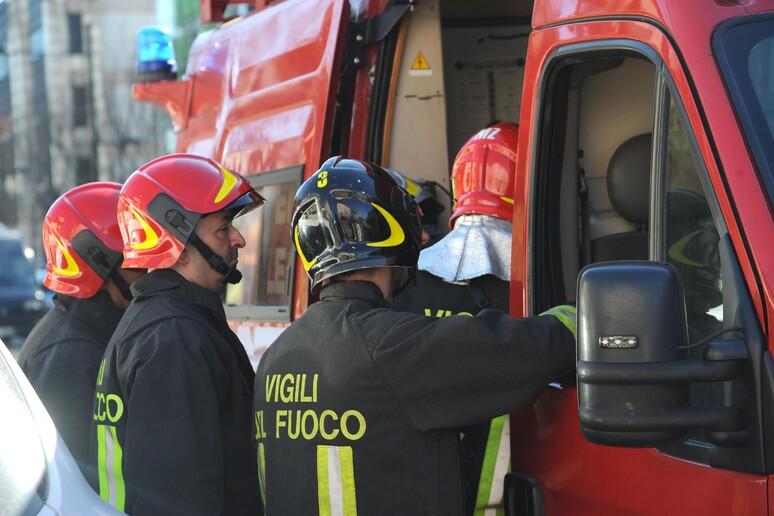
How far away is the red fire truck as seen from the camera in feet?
7.52

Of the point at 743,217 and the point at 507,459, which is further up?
the point at 743,217

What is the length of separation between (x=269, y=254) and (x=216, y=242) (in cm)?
137

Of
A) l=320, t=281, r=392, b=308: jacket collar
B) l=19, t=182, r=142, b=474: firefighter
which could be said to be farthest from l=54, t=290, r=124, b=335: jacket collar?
l=320, t=281, r=392, b=308: jacket collar

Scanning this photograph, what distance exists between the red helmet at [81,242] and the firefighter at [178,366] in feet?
2.83

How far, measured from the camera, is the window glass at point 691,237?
2.63 meters

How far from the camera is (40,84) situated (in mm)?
55281

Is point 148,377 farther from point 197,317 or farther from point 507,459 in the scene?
point 507,459

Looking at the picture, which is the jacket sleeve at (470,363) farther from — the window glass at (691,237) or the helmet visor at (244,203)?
the helmet visor at (244,203)

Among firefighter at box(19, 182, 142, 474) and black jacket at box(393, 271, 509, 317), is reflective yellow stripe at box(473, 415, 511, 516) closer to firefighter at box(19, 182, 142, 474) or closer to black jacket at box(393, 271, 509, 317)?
black jacket at box(393, 271, 509, 317)

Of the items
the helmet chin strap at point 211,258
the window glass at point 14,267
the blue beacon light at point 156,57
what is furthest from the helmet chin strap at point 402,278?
the window glass at point 14,267

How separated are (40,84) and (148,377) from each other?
54.3 metres

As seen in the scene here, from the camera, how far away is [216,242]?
4062 millimetres

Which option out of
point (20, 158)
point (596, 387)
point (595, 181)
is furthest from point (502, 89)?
point (20, 158)

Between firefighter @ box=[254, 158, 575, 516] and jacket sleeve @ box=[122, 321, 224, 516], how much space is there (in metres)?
0.17
